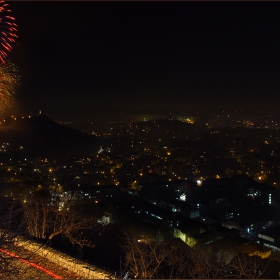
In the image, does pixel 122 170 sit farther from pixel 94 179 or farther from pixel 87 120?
pixel 87 120

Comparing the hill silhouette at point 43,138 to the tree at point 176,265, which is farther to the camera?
the hill silhouette at point 43,138

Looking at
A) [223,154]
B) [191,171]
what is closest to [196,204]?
[191,171]

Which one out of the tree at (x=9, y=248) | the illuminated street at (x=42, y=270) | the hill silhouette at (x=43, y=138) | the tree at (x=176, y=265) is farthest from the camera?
the hill silhouette at (x=43, y=138)

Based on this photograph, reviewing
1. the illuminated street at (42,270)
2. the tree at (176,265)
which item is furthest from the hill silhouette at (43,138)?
the illuminated street at (42,270)

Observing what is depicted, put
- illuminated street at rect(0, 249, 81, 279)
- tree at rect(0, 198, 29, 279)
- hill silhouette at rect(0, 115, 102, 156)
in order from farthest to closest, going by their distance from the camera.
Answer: hill silhouette at rect(0, 115, 102, 156) → illuminated street at rect(0, 249, 81, 279) → tree at rect(0, 198, 29, 279)

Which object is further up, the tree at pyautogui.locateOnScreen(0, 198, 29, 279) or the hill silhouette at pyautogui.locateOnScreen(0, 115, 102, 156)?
the hill silhouette at pyautogui.locateOnScreen(0, 115, 102, 156)

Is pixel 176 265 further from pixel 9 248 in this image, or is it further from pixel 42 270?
pixel 9 248

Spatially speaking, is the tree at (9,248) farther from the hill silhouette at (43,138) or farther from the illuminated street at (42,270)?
the hill silhouette at (43,138)

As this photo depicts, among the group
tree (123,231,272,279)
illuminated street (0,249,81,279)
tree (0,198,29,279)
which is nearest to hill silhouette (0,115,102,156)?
tree (123,231,272,279)

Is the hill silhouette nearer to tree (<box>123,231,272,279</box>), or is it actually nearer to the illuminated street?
tree (<box>123,231,272,279</box>)

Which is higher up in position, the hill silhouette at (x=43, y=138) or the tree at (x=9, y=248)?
the hill silhouette at (x=43, y=138)

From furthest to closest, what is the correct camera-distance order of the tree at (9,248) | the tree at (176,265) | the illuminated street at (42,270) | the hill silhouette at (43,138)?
the hill silhouette at (43,138) → the tree at (176,265) → the illuminated street at (42,270) → the tree at (9,248)
